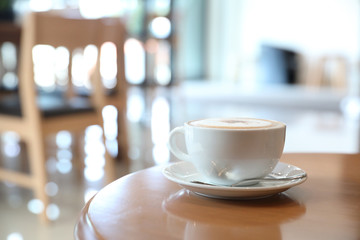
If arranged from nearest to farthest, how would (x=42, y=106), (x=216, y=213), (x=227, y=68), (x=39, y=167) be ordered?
(x=216, y=213)
(x=39, y=167)
(x=42, y=106)
(x=227, y=68)

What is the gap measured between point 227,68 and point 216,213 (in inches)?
241

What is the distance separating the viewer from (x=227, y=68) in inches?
252

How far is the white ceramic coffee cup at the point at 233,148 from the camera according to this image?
1.36 ft

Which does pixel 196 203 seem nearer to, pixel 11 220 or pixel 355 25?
pixel 11 220

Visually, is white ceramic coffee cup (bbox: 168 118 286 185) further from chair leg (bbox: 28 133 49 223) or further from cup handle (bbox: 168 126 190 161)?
chair leg (bbox: 28 133 49 223)

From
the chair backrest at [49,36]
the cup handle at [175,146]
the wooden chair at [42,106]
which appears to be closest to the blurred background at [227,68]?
the wooden chair at [42,106]

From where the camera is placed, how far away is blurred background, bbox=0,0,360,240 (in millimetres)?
2963

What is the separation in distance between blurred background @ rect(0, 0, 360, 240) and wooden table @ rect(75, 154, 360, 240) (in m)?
1.76

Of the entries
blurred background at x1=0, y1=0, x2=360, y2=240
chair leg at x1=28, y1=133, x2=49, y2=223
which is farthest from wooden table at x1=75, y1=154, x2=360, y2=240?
blurred background at x1=0, y1=0, x2=360, y2=240

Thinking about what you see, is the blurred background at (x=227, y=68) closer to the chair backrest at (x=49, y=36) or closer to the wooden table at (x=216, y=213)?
Answer: the chair backrest at (x=49, y=36)

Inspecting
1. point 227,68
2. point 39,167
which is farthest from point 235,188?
point 227,68

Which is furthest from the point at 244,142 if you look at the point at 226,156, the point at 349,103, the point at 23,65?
the point at 349,103

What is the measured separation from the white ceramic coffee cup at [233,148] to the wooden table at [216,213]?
27 mm

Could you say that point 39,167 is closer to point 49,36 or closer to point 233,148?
point 49,36
